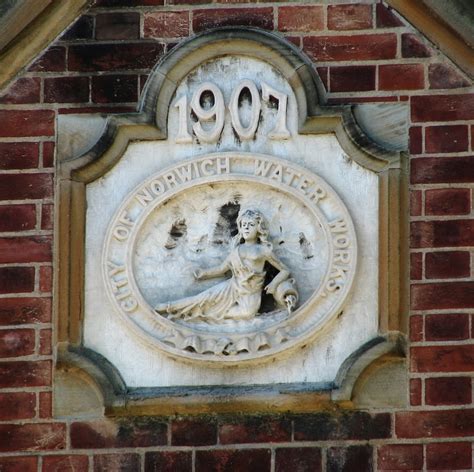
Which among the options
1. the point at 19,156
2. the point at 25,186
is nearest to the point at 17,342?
the point at 25,186

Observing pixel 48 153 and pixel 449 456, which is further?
pixel 48 153

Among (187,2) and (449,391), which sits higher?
(187,2)

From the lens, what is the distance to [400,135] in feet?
46.3

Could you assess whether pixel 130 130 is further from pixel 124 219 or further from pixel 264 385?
pixel 264 385

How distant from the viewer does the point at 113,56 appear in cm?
1433

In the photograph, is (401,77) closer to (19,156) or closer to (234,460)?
(19,156)

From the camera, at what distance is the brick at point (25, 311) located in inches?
552

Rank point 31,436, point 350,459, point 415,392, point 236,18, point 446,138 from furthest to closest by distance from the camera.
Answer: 1. point 236,18
2. point 446,138
3. point 31,436
4. point 415,392
5. point 350,459

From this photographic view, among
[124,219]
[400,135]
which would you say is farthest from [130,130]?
[400,135]

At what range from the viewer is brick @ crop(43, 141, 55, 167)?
1423 cm

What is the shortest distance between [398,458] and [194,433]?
0.99 m

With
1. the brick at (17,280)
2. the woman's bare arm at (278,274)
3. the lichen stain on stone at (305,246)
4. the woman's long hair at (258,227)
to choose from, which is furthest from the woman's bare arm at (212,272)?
the brick at (17,280)

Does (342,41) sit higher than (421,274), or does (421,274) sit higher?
(342,41)

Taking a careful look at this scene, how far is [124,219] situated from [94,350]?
2.19 ft
